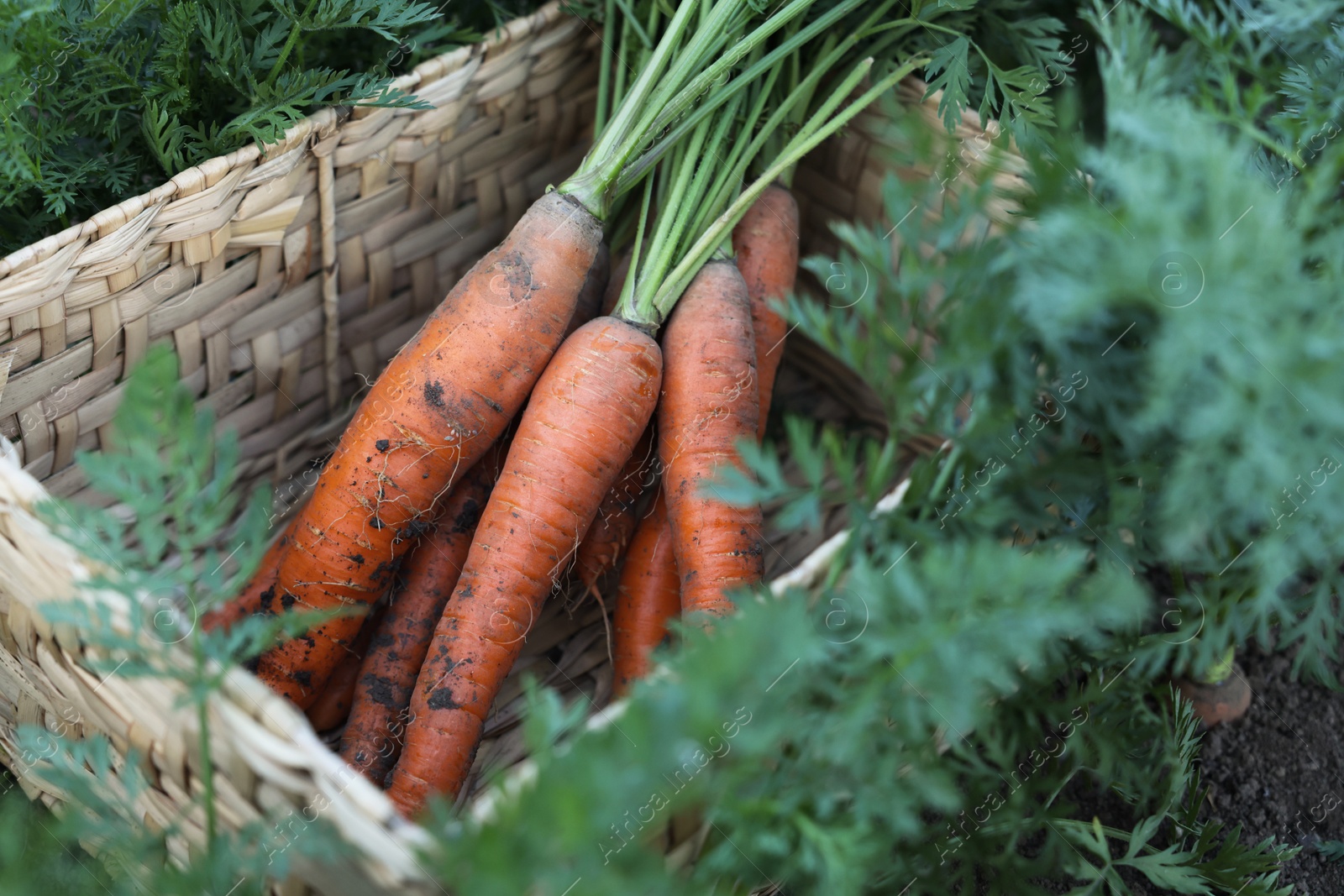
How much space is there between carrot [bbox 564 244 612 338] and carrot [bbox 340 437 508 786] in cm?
20

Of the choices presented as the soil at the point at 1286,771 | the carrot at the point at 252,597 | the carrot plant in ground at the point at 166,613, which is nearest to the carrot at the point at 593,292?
the carrot at the point at 252,597

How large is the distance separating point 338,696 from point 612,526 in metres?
0.41

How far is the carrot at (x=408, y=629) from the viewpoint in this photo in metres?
1.22

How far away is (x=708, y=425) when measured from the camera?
1.21 meters

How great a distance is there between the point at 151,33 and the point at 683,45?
2.07 ft

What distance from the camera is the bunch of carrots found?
1.18 m

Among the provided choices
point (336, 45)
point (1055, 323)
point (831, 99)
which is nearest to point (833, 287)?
point (1055, 323)

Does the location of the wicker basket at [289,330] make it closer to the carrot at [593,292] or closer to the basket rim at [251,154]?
the basket rim at [251,154]

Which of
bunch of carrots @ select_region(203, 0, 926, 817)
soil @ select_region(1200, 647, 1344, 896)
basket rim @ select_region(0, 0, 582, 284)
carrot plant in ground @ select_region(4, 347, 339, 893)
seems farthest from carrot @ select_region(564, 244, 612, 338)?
soil @ select_region(1200, 647, 1344, 896)

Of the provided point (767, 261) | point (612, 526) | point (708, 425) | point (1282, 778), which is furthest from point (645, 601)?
point (1282, 778)

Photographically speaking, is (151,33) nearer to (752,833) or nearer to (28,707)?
(28,707)

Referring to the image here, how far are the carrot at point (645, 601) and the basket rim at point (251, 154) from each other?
1.98ft

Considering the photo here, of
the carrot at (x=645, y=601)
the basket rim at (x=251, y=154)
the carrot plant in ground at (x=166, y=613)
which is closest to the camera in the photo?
the carrot plant in ground at (x=166, y=613)

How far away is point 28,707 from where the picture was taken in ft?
3.44
